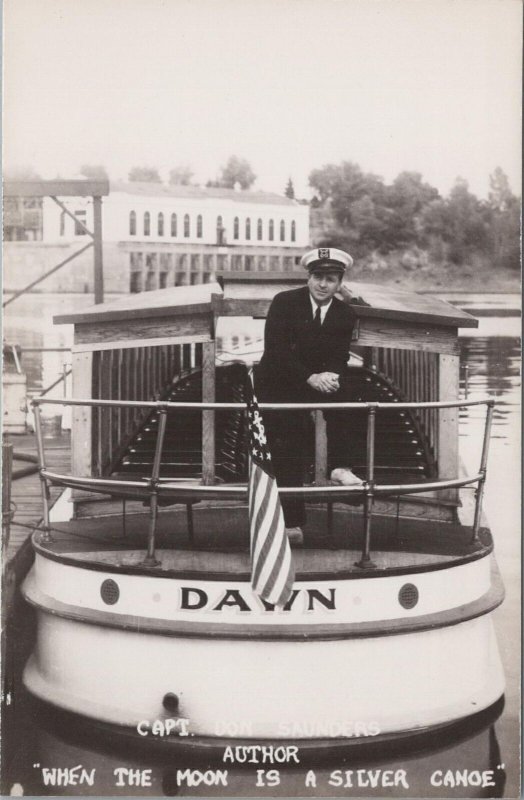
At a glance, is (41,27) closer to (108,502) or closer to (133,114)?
(133,114)

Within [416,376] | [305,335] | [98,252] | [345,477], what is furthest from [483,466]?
[98,252]

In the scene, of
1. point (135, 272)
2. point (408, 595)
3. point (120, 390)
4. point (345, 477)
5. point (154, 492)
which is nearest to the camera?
point (154, 492)

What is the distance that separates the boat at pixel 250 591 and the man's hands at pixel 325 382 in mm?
259

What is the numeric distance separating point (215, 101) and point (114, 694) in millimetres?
3358

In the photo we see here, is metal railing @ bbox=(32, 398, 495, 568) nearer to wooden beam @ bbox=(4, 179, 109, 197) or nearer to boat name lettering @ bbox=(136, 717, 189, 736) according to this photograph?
boat name lettering @ bbox=(136, 717, 189, 736)

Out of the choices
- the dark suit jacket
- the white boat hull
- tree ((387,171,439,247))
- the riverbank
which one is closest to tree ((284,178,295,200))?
tree ((387,171,439,247))

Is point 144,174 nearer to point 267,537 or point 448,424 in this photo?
point 448,424

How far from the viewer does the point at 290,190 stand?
580 centimetres

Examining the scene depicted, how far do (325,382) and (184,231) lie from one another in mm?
1839

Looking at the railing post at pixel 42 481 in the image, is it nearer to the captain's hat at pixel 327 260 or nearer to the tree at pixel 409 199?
the captain's hat at pixel 327 260

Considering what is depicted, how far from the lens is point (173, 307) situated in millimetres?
5234

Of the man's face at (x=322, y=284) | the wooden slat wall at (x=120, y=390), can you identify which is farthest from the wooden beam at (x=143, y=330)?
the man's face at (x=322, y=284)

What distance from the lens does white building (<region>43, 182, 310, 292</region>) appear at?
5.82 meters

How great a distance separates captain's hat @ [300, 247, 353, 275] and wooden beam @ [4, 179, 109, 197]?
1497mm
